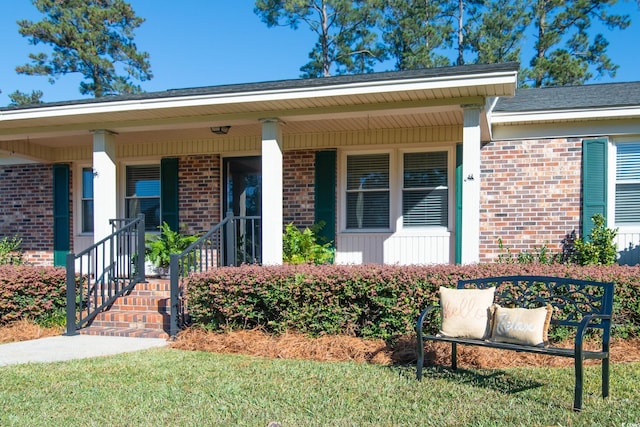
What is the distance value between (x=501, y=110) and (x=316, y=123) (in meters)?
2.69

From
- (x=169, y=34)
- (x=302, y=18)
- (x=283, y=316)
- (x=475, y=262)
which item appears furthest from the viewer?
(x=169, y=34)

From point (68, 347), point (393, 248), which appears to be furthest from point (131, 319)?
point (393, 248)

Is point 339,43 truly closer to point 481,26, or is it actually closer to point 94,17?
point 481,26

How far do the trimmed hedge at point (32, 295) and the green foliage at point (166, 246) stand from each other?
1845 millimetres

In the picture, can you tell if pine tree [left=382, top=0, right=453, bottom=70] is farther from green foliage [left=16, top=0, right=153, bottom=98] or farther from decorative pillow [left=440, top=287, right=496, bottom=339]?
decorative pillow [left=440, top=287, right=496, bottom=339]

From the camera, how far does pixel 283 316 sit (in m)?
5.85

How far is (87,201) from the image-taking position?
1057cm

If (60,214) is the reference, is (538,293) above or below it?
below

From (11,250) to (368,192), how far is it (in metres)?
6.88

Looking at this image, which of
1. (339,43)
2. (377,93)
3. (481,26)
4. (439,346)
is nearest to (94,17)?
(339,43)

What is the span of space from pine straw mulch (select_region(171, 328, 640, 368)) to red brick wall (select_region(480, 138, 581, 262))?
3.02m

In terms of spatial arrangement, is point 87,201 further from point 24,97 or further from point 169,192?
point 24,97

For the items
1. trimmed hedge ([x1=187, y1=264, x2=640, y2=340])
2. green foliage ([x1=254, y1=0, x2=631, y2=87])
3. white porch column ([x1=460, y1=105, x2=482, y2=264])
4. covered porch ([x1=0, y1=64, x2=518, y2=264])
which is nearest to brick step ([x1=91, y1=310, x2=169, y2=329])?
trimmed hedge ([x1=187, y1=264, x2=640, y2=340])

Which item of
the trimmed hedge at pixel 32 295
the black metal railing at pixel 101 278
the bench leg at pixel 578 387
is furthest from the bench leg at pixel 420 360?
the trimmed hedge at pixel 32 295
